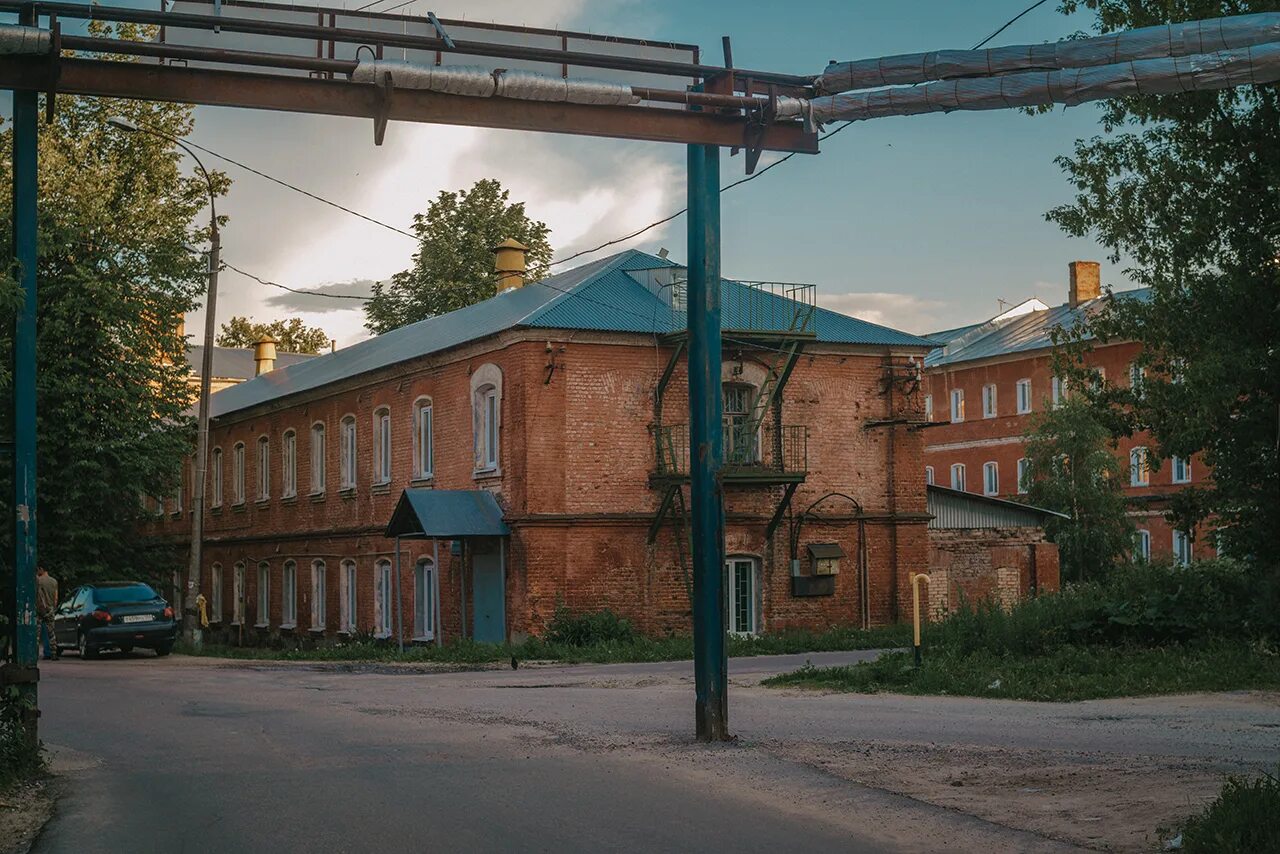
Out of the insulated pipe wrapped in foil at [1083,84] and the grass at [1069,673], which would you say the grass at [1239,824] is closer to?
the insulated pipe wrapped in foil at [1083,84]

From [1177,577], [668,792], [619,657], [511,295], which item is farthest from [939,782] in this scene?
[511,295]

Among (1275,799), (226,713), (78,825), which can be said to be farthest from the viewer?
(226,713)

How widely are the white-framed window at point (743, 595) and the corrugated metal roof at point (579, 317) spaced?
197 inches

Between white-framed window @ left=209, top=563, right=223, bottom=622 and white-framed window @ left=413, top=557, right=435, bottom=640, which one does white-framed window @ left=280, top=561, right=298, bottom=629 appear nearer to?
white-framed window @ left=209, top=563, right=223, bottom=622

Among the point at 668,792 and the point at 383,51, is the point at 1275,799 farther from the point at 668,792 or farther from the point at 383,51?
the point at 383,51

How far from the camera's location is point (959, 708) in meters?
15.3

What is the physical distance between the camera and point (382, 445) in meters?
35.2

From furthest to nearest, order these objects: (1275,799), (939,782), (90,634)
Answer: (90,634) → (939,782) → (1275,799)

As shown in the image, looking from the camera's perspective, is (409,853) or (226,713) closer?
(409,853)

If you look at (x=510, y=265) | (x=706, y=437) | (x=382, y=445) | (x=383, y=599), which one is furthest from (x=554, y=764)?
(x=510, y=265)

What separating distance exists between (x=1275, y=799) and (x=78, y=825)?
6.86m

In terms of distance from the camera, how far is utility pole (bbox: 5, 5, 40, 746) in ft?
36.8

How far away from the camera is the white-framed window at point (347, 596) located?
36.4 m

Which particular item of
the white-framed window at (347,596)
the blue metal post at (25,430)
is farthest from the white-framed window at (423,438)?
the blue metal post at (25,430)
